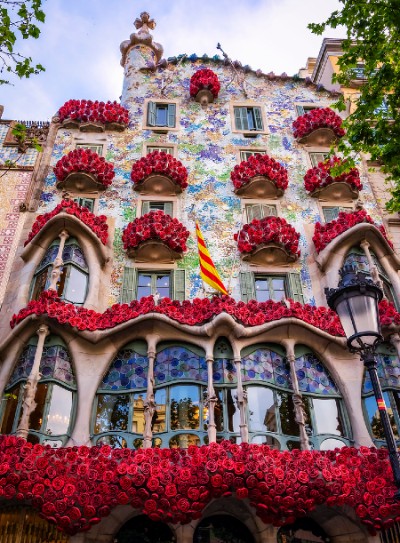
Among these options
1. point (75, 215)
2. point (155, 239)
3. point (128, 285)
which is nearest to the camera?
point (75, 215)

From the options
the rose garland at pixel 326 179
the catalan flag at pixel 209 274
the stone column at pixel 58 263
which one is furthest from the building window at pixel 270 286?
the stone column at pixel 58 263

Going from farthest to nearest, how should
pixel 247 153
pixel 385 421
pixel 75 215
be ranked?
1. pixel 247 153
2. pixel 75 215
3. pixel 385 421

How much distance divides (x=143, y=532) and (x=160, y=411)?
2758 millimetres

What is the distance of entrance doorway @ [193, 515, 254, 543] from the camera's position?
1184 centimetres

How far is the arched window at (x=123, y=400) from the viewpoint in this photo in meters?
12.4

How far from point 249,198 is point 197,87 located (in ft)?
21.1

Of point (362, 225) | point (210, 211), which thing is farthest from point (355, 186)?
point (210, 211)

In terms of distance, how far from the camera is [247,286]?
625 inches

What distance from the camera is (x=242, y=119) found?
70.5 ft

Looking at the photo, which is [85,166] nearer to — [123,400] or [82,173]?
[82,173]

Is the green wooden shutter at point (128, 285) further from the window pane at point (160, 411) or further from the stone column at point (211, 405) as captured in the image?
the stone column at point (211, 405)

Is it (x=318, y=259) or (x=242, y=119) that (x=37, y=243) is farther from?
(x=242, y=119)

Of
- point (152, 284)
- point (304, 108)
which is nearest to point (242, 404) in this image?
point (152, 284)

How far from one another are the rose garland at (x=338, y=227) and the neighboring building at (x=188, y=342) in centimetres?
7
